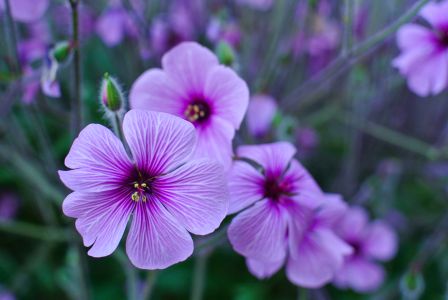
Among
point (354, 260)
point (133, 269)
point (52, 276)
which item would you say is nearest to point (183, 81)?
point (133, 269)

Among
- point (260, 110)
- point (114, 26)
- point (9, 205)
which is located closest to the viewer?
point (260, 110)

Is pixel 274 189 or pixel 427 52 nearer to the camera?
pixel 274 189

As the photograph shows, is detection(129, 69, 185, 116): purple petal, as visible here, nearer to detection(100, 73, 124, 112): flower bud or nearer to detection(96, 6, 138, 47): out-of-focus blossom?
detection(100, 73, 124, 112): flower bud

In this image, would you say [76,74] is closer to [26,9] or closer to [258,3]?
[26,9]

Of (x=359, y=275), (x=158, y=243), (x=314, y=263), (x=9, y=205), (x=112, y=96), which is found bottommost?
(x=9, y=205)

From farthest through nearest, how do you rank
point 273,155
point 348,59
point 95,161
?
point 348,59, point 273,155, point 95,161

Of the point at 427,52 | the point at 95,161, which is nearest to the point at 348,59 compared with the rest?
the point at 427,52

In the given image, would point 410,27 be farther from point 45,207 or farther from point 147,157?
point 45,207
